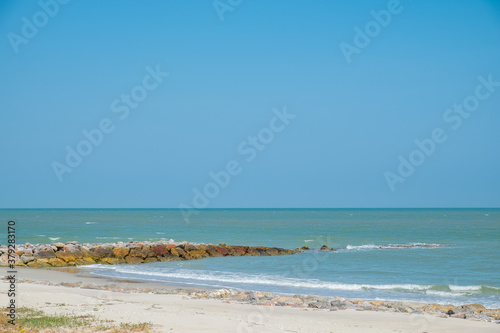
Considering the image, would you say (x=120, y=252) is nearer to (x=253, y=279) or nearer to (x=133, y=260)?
(x=133, y=260)

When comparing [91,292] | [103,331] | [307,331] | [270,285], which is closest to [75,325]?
[103,331]

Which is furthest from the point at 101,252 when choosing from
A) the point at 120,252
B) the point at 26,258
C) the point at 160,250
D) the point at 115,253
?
the point at 26,258

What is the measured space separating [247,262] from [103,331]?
76.3 feet

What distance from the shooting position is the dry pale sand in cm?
1208

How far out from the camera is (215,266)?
1253 inches

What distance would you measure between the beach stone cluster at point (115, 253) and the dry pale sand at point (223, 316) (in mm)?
15398

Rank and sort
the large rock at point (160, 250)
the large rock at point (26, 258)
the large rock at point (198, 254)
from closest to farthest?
the large rock at point (26, 258)
the large rock at point (160, 250)
the large rock at point (198, 254)

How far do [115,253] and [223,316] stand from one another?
23671mm

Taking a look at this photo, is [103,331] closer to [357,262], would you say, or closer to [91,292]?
[91,292]

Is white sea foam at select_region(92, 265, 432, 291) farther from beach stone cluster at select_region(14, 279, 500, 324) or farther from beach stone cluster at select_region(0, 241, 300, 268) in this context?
beach stone cluster at select_region(14, 279, 500, 324)

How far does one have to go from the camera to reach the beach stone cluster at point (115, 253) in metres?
32.0

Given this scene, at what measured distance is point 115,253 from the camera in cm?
3547

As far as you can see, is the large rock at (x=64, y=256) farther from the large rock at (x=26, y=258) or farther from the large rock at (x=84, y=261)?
the large rock at (x=26, y=258)

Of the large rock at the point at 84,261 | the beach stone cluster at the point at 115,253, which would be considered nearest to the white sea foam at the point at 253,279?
the large rock at the point at 84,261
